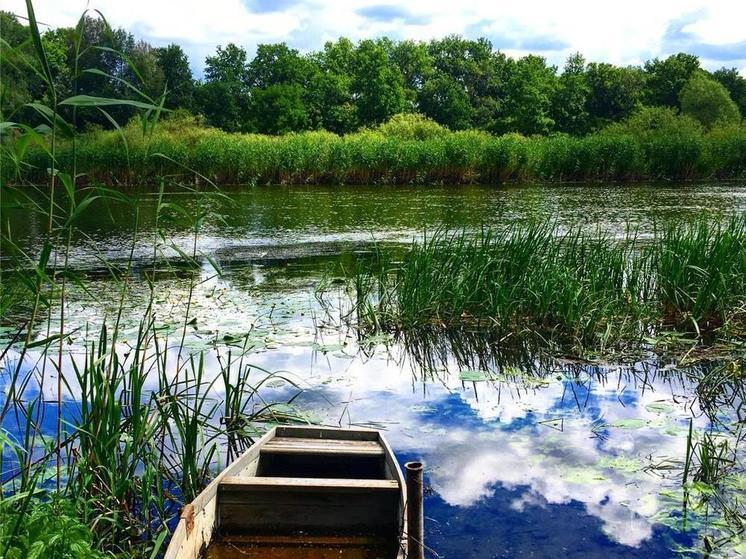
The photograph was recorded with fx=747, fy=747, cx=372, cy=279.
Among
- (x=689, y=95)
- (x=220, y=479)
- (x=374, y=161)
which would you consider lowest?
(x=220, y=479)

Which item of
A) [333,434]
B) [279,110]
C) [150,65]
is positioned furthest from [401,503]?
[150,65]

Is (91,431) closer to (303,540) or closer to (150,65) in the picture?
(303,540)

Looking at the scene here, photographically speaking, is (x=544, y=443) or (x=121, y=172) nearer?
(x=544, y=443)

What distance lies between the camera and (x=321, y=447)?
3738 millimetres

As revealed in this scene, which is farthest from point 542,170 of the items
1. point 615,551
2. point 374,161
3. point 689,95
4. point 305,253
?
point 689,95

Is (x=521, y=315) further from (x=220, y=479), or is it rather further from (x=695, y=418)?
(x=220, y=479)

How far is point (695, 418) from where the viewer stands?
480 cm

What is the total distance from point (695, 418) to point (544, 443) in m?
1.11

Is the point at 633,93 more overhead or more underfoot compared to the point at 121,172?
more overhead

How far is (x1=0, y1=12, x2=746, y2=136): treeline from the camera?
149ft

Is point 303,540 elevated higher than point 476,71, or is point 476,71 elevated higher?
point 476,71

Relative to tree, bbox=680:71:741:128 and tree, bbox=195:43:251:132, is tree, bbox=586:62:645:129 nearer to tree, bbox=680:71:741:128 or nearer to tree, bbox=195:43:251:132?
tree, bbox=680:71:741:128

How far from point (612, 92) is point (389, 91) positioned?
14.9m

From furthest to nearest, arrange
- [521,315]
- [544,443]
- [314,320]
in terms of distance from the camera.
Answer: [314,320], [521,315], [544,443]
